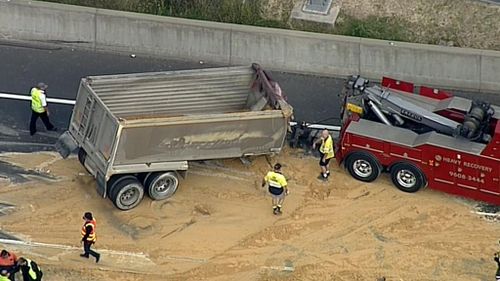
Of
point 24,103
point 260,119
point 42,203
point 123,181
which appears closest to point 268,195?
point 260,119

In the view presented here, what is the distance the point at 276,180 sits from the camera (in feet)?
68.3

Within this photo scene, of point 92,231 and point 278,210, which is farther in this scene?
point 278,210

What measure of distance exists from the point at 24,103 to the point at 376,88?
8.18 meters

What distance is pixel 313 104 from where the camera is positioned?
24828mm

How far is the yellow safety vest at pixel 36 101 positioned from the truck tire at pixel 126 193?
3061 millimetres

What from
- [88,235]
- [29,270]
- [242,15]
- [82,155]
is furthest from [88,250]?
[242,15]

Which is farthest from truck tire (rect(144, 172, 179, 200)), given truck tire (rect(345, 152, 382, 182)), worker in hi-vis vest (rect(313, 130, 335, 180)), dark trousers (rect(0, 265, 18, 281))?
truck tire (rect(345, 152, 382, 182))

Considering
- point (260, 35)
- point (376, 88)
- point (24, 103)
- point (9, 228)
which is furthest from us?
point (260, 35)

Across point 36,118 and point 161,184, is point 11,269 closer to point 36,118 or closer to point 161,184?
point 161,184

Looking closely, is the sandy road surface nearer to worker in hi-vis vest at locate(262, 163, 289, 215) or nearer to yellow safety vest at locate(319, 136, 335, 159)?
worker in hi-vis vest at locate(262, 163, 289, 215)

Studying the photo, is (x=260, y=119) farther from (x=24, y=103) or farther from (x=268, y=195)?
(x=24, y=103)

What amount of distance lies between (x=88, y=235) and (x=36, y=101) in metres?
4.54

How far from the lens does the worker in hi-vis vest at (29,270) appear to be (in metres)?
18.6

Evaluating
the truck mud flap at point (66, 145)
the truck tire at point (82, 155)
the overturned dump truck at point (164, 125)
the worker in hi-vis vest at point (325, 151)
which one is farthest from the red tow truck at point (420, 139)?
the truck mud flap at point (66, 145)
